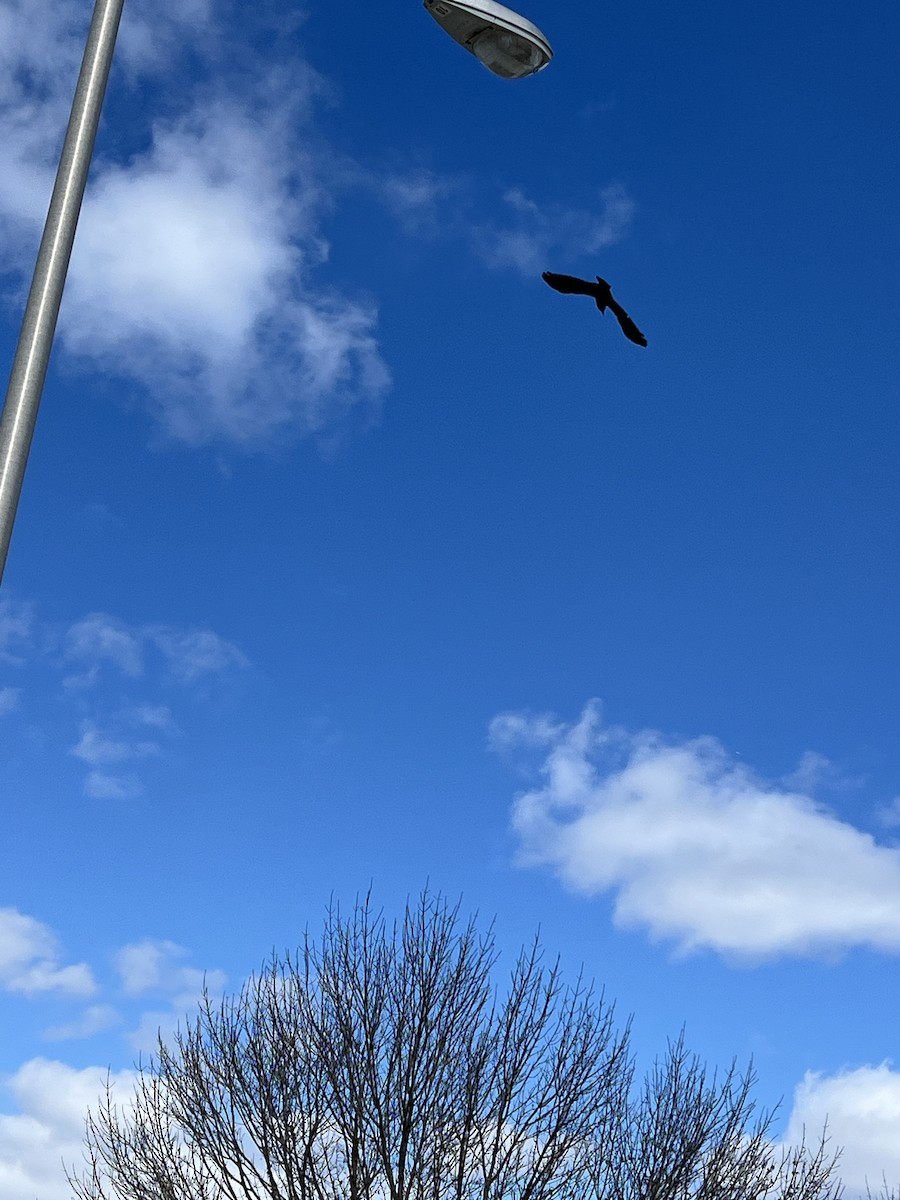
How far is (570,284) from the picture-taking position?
6520 mm

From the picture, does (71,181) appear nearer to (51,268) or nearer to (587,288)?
(51,268)

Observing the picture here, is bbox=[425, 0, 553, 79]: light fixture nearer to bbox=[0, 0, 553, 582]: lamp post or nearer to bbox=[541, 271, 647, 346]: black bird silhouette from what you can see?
bbox=[0, 0, 553, 582]: lamp post

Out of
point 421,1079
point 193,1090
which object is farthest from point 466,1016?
point 193,1090

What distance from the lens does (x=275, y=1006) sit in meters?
18.1

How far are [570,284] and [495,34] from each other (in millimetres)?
1629

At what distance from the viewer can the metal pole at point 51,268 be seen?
141 inches

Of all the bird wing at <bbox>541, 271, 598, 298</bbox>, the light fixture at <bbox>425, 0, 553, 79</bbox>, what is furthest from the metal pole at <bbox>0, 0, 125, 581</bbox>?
the bird wing at <bbox>541, 271, 598, 298</bbox>

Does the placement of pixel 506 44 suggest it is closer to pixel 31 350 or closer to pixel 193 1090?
pixel 31 350

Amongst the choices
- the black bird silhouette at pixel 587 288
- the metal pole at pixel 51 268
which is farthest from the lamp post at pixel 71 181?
the black bird silhouette at pixel 587 288

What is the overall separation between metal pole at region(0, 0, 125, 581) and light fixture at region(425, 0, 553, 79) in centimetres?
130

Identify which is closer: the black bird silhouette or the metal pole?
the metal pole

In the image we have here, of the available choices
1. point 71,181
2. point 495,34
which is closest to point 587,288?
point 495,34

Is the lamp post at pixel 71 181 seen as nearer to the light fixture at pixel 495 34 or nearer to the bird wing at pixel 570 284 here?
the light fixture at pixel 495 34

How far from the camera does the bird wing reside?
21.2ft
